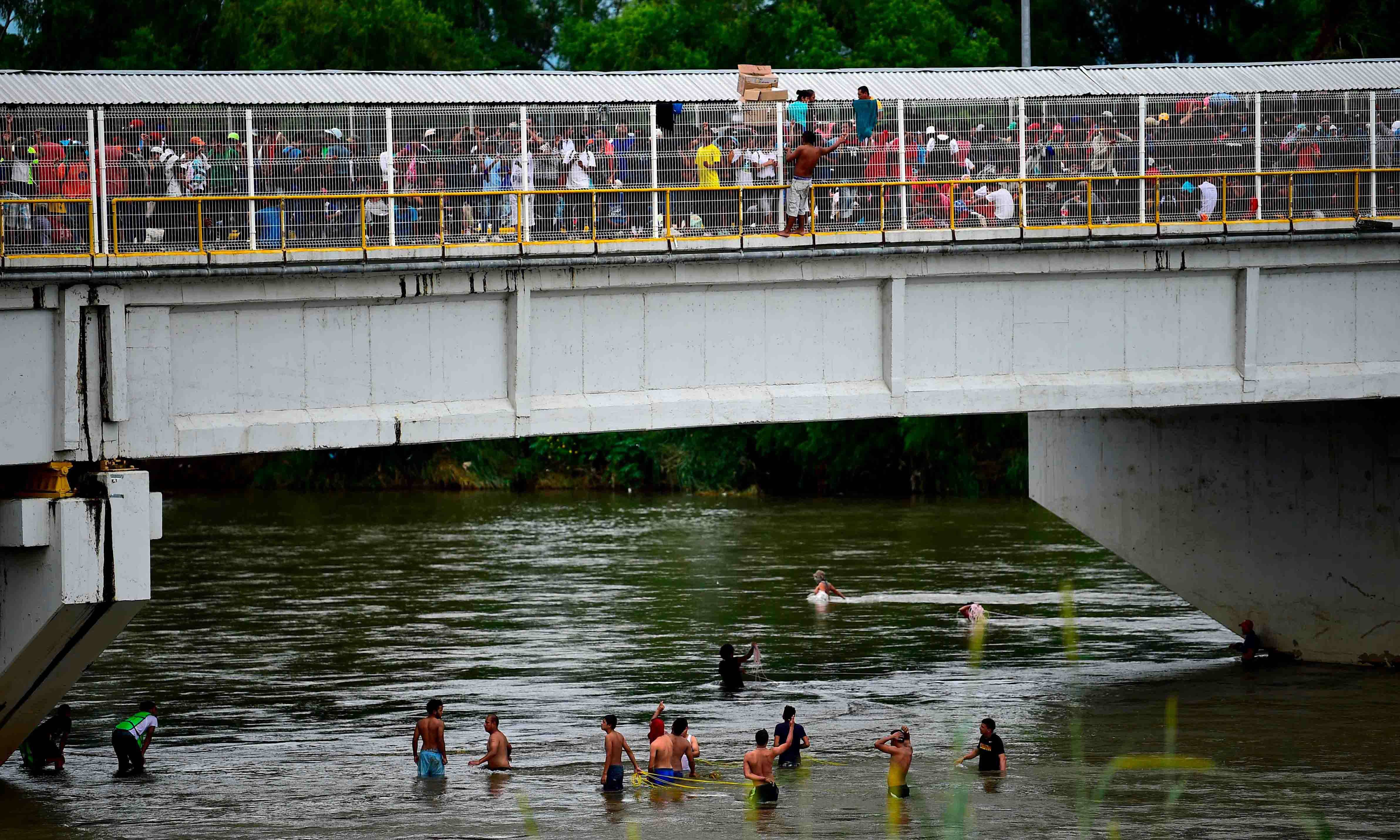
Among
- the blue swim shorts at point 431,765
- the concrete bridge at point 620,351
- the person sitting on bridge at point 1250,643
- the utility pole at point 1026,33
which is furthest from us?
the utility pole at point 1026,33

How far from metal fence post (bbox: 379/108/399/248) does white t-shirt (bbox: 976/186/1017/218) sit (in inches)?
273

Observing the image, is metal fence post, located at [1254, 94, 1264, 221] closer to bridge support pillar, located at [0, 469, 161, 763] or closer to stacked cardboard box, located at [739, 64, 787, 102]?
stacked cardboard box, located at [739, 64, 787, 102]

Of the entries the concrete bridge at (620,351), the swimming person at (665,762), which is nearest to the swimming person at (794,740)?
the swimming person at (665,762)

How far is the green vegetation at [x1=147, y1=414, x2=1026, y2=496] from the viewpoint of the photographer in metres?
62.2

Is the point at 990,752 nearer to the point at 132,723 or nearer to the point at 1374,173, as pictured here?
the point at 1374,173

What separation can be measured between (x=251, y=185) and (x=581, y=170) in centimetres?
367

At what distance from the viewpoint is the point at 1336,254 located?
25.5 m

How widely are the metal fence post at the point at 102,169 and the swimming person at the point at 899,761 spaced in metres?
9.94

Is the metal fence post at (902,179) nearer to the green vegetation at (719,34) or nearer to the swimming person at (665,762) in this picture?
the swimming person at (665,762)

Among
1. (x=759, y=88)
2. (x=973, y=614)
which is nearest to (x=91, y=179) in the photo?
(x=759, y=88)

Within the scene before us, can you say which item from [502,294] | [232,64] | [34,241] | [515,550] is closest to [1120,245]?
[502,294]

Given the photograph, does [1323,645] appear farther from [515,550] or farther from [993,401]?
[515,550]

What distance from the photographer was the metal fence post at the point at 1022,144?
24.5m

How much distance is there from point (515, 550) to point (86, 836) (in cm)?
2827
